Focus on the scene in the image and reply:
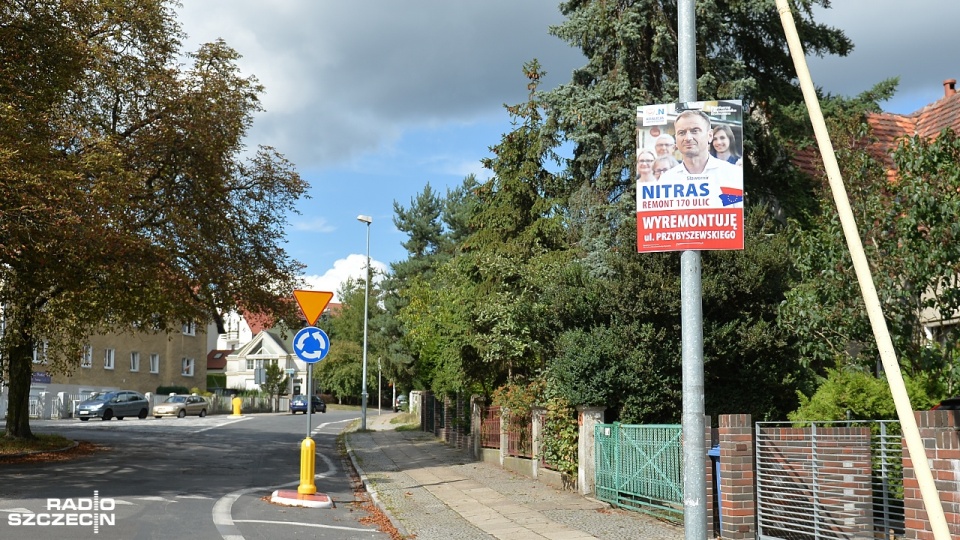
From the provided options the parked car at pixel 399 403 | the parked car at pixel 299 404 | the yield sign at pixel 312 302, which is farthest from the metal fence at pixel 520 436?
the parked car at pixel 399 403

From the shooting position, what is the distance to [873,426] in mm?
9805

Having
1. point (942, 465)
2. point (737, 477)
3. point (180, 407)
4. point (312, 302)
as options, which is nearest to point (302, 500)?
point (312, 302)

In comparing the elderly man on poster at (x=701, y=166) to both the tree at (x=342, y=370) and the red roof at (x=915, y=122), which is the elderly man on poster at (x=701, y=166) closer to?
the red roof at (x=915, y=122)

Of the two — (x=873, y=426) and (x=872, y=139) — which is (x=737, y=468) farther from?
(x=872, y=139)

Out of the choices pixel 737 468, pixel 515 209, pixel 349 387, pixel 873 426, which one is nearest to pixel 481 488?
pixel 737 468

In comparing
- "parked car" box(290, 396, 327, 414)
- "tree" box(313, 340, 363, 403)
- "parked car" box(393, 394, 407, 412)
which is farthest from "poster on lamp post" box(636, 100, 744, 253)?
"tree" box(313, 340, 363, 403)

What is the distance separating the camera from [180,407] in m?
52.5

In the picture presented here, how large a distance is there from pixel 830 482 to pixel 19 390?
897 inches

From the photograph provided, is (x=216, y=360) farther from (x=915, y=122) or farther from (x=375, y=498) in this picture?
(x=375, y=498)

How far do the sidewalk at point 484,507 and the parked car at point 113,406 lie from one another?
30.4 m

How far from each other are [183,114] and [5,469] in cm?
914

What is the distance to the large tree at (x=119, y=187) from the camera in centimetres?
1691

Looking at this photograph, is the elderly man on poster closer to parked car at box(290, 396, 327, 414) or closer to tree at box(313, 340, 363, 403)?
parked car at box(290, 396, 327, 414)

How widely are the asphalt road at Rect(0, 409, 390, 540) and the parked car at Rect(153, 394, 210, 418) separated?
2724cm
